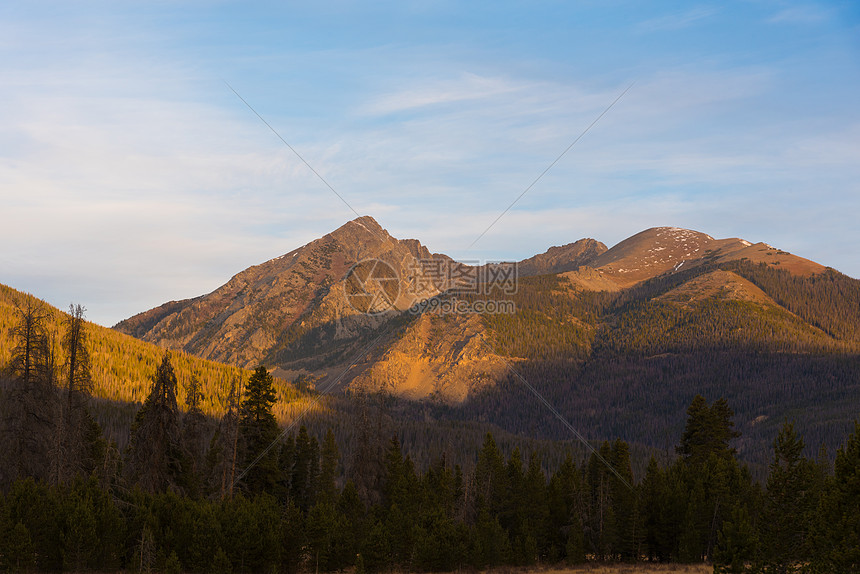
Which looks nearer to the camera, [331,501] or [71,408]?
[71,408]

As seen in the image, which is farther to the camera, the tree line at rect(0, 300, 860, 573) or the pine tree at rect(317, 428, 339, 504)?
the pine tree at rect(317, 428, 339, 504)

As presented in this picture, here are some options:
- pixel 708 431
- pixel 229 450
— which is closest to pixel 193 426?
pixel 229 450

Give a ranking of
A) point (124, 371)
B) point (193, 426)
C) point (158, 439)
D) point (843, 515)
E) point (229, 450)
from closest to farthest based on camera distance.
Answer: point (843, 515) < point (158, 439) < point (229, 450) < point (193, 426) < point (124, 371)

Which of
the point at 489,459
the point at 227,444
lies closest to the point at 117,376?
the point at 489,459

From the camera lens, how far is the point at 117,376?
559 ft

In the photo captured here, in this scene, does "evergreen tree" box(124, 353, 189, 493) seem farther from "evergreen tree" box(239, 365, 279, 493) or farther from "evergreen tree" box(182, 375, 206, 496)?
"evergreen tree" box(182, 375, 206, 496)

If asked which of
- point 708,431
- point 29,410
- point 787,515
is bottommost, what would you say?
point 787,515

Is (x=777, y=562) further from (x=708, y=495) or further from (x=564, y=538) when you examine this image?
(x=564, y=538)

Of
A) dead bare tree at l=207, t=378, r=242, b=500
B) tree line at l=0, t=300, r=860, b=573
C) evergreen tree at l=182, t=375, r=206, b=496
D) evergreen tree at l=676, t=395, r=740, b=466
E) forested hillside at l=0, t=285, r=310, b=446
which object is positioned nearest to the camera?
tree line at l=0, t=300, r=860, b=573

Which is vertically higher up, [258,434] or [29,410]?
[29,410]

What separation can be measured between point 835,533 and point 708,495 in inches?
1407

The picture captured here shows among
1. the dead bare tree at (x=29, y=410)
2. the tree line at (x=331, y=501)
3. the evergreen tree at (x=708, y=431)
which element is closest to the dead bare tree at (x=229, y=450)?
the tree line at (x=331, y=501)

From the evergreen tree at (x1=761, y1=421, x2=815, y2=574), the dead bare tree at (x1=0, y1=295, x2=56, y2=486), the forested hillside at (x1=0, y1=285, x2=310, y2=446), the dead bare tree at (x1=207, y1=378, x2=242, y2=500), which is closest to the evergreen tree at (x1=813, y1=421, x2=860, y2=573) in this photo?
the evergreen tree at (x1=761, y1=421, x2=815, y2=574)

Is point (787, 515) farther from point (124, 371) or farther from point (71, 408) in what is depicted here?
point (124, 371)
